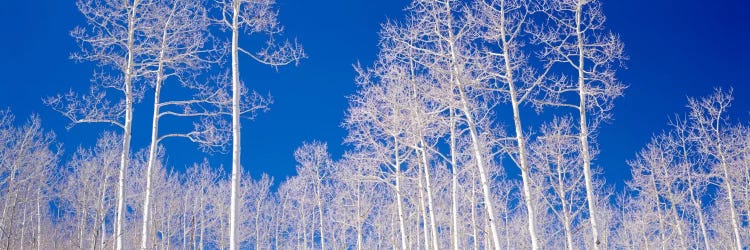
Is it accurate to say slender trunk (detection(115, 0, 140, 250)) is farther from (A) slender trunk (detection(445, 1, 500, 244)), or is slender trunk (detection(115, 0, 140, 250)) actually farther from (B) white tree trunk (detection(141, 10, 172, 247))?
(A) slender trunk (detection(445, 1, 500, 244))

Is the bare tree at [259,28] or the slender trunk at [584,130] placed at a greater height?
the bare tree at [259,28]

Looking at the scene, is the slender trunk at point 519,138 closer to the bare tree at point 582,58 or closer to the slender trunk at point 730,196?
the bare tree at point 582,58

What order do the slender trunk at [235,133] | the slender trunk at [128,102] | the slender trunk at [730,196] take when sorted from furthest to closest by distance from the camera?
1. the slender trunk at [730,196]
2. the slender trunk at [128,102]
3. the slender trunk at [235,133]

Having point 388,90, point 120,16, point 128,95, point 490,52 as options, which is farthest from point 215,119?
point 490,52

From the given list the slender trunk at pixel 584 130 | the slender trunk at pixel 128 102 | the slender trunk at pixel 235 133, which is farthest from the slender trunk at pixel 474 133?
the slender trunk at pixel 128 102

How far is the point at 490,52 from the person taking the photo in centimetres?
Answer: 1459

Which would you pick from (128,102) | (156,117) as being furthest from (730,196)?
(128,102)

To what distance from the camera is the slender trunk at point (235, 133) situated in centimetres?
1212

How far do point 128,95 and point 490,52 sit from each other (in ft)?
30.2

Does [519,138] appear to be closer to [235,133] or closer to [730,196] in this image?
[235,133]

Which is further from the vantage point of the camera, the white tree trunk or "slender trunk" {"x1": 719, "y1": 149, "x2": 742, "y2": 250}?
"slender trunk" {"x1": 719, "y1": 149, "x2": 742, "y2": 250}

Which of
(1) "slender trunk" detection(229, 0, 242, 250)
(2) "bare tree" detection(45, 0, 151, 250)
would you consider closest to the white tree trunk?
(2) "bare tree" detection(45, 0, 151, 250)

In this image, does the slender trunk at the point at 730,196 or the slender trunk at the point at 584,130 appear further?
the slender trunk at the point at 730,196

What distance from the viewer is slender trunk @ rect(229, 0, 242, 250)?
12.1 m
